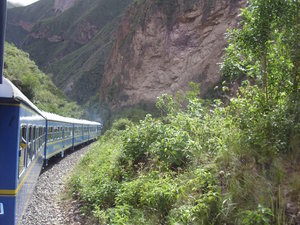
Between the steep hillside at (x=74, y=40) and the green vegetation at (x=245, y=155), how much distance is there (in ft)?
154

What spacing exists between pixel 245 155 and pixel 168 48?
2724cm

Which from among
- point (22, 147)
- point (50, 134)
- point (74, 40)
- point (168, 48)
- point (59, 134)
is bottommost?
point (59, 134)

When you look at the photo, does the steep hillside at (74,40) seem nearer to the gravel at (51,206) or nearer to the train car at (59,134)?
the train car at (59,134)

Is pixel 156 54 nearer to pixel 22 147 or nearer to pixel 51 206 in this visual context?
pixel 51 206

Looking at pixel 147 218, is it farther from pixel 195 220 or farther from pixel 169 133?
pixel 169 133

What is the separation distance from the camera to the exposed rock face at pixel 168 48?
26.6 metres

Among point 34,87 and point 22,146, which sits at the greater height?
point 34,87

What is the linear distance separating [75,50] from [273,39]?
76992 mm

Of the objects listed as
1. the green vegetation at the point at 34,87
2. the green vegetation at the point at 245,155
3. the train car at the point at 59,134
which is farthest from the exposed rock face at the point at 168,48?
the green vegetation at the point at 245,155

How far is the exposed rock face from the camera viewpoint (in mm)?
26625

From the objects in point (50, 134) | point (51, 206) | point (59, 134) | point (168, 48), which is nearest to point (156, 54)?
point (168, 48)

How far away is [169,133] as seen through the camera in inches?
282

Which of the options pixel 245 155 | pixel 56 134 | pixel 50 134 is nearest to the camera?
pixel 245 155

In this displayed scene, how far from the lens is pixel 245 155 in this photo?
190 inches
